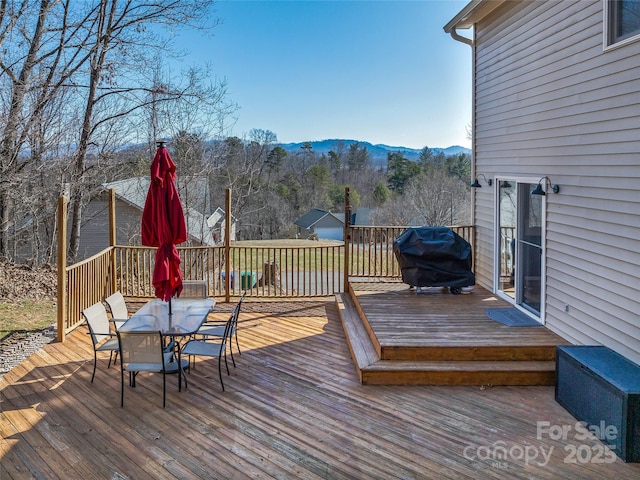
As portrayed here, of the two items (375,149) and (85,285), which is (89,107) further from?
(375,149)

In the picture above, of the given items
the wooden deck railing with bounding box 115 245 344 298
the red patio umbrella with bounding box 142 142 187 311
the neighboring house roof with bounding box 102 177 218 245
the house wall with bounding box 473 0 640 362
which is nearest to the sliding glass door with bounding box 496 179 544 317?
the house wall with bounding box 473 0 640 362

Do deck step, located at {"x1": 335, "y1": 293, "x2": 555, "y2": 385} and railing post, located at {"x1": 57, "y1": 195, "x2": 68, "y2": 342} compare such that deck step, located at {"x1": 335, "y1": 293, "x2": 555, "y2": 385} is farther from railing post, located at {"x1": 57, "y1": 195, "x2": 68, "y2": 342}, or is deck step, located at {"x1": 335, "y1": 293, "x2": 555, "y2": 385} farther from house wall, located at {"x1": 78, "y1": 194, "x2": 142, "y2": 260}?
house wall, located at {"x1": 78, "y1": 194, "x2": 142, "y2": 260}

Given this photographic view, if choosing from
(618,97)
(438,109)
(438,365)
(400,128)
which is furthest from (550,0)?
(400,128)

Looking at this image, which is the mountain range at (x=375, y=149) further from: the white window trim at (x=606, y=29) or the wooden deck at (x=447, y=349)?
the white window trim at (x=606, y=29)

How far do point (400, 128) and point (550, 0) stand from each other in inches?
1250

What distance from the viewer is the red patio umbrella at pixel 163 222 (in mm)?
4754

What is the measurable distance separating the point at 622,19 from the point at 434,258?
386 cm

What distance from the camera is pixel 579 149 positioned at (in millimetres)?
4785

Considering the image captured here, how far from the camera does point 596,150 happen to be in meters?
4.49

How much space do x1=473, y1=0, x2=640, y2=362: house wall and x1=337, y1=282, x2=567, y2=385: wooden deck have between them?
0.50 meters

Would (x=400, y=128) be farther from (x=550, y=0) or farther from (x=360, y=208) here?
(x=550, y=0)

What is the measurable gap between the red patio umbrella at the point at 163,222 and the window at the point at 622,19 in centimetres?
431

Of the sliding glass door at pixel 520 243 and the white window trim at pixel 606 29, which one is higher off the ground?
the white window trim at pixel 606 29

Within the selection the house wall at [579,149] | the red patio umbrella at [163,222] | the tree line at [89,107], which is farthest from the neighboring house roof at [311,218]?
the red patio umbrella at [163,222]
